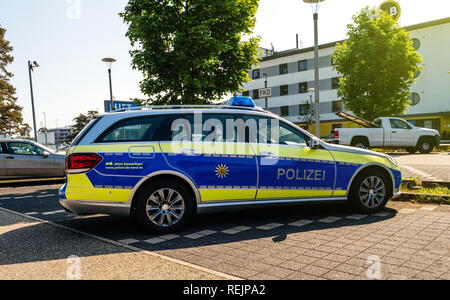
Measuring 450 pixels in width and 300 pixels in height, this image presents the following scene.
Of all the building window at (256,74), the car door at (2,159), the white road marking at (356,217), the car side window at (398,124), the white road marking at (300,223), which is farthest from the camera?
the building window at (256,74)

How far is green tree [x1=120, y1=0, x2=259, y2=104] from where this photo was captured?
12211mm

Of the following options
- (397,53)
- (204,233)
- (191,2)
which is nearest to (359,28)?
(397,53)

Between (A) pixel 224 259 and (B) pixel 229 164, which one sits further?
(B) pixel 229 164

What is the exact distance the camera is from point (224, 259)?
146 inches

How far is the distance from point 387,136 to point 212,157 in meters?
15.4

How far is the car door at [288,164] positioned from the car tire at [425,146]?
15469 mm

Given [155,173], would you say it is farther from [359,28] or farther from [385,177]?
[359,28]

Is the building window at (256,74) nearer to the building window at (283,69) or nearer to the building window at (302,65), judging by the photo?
the building window at (283,69)

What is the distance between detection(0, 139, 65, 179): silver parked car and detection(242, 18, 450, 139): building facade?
2240 cm

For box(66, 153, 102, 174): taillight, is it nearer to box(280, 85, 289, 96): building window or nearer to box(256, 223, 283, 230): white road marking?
box(256, 223, 283, 230): white road marking

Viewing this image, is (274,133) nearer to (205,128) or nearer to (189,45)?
(205,128)

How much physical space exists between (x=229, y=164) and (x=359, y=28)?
24.0 metres

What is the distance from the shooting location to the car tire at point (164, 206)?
15.5ft

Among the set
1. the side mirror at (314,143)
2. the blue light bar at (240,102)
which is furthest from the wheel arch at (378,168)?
the blue light bar at (240,102)
